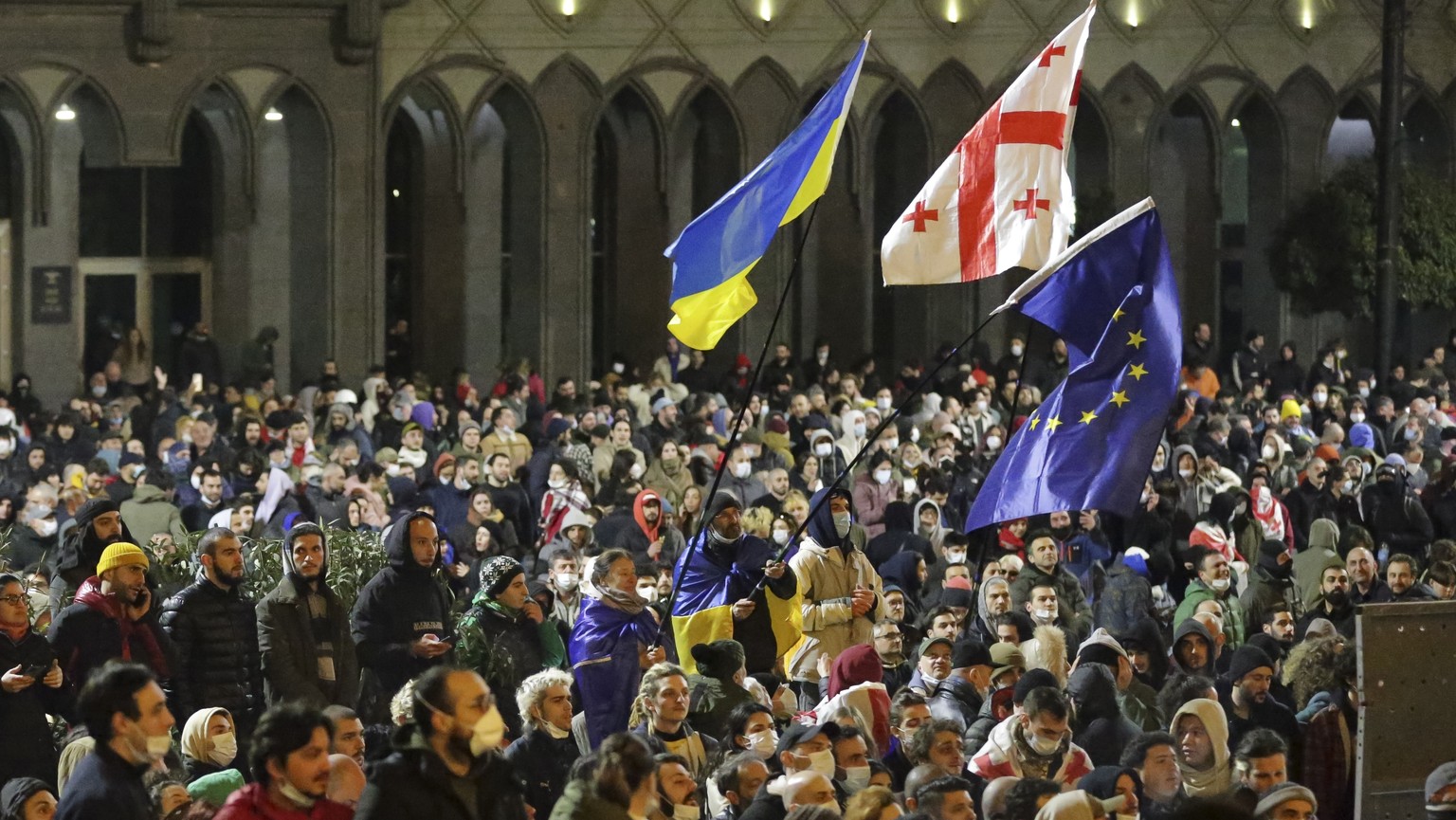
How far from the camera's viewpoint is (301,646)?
1026 centimetres

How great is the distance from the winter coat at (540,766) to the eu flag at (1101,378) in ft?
7.97

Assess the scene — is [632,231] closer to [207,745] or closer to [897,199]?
[897,199]

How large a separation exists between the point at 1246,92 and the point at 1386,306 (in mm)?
4804

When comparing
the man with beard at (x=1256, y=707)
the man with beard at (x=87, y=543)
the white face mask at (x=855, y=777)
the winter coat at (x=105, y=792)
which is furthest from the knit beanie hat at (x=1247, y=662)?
the winter coat at (x=105, y=792)

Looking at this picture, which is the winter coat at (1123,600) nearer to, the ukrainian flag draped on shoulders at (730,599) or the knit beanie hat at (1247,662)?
the ukrainian flag draped on shoulders at (730,599)

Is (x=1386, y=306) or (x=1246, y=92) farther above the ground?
(x=1246, y=92)

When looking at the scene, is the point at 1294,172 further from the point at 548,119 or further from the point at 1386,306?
the point at 548,119

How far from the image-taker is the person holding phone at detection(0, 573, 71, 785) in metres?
9.25

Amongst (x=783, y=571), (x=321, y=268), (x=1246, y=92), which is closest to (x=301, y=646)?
(x=783, y=571)

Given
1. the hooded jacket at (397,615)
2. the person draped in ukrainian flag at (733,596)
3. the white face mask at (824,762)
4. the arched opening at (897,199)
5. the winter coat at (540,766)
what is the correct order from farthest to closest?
1. the arched opening at (897,199)
2. the person draped in ukrainian flag at (733,596)
3. the hooded jacket at (397,615)
4. the winter coat at (540,766)
5. the white face mask at (824,762)

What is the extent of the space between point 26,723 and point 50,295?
60.1 ft

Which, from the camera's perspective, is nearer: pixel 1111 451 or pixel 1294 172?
pixel 1111 451

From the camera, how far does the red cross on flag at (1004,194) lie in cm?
1166

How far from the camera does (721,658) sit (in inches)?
412
